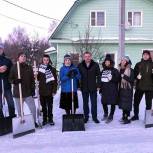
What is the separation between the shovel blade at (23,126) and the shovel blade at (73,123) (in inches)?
27.6

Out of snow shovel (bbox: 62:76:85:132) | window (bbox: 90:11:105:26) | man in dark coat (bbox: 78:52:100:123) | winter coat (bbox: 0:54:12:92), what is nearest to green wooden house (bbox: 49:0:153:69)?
window (bbox: 90:11:105:26)

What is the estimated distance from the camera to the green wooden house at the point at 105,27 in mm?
24953

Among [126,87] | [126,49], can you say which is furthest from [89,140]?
[126,49]

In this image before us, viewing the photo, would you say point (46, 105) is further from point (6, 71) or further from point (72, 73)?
point (6, 71)

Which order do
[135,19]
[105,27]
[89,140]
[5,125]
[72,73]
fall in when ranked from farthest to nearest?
[135,19]
[105,27]
[72,73]
[5,125]
[89,140]

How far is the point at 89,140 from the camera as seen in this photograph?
339 inches

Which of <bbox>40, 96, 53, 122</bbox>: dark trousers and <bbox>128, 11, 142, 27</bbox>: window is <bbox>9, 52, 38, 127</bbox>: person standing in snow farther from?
<bbox>128, 11, 142, 27</bbox>: window

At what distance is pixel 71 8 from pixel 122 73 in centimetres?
1528

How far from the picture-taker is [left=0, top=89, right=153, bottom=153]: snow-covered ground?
7898 mm

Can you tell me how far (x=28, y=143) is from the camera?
27.9 feet

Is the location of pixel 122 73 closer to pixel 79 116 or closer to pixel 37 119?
pixel 79 116

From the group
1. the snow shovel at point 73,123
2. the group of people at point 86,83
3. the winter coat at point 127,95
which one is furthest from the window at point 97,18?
the snow shovel at point 73,123

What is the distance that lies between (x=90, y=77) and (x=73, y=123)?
4.01 feet

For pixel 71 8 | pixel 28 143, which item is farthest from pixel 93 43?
pixel 28 143
